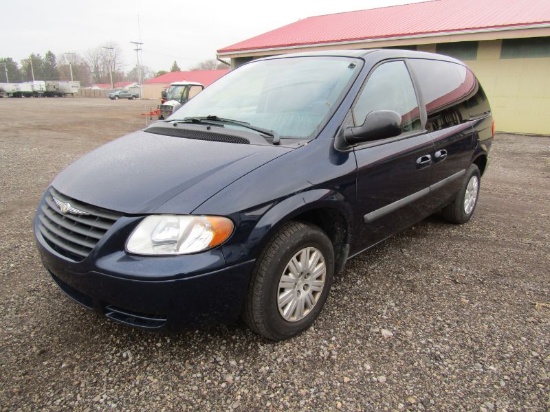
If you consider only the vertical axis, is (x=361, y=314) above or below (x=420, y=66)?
below

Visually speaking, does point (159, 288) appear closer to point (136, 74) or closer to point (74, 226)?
point (74, 226)

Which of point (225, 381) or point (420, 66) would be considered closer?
point (225, 381)

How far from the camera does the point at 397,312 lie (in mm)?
2701

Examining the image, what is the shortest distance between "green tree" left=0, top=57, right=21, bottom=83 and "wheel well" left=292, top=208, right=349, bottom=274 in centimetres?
10872

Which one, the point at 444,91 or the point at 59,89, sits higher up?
the point at 59,89

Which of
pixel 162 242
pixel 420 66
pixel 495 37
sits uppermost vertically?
pixel 495 37

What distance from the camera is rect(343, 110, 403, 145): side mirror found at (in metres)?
2.44

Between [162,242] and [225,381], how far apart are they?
803 mm

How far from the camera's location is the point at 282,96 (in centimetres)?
286

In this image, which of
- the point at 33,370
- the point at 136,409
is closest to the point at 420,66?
the point at 136,409

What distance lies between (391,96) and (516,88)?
12214mm

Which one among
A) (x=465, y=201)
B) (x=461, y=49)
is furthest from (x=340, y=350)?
(x=461, y=49)

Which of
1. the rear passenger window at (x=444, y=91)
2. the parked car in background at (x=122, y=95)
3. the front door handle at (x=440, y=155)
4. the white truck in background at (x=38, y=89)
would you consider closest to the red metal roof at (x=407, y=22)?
the rear passenger window at (x=444, y=91)

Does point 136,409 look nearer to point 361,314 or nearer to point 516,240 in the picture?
point 361,314
